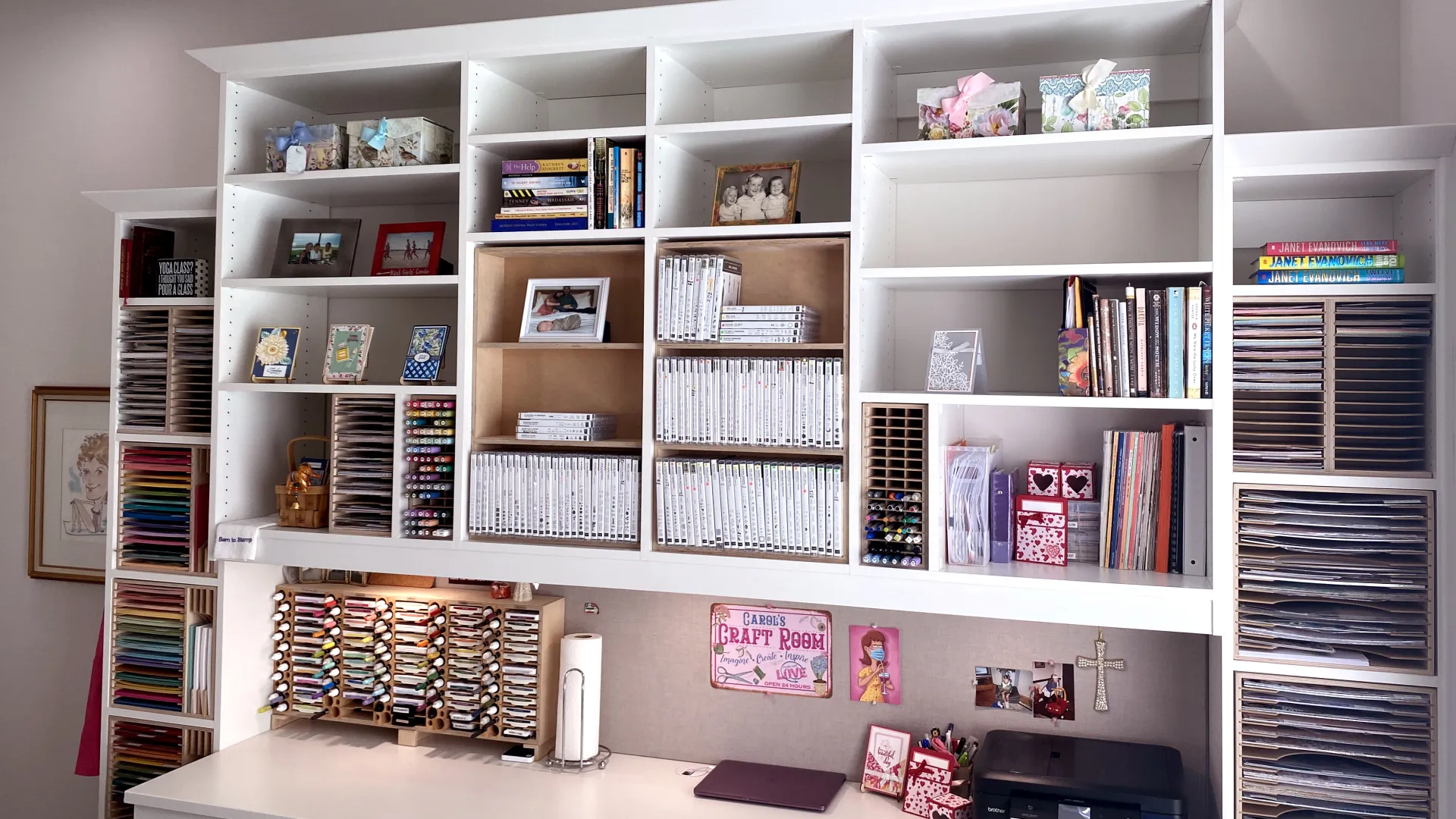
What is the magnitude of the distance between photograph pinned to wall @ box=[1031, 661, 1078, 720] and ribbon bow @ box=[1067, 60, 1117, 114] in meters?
1.21

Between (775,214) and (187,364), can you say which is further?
(187,364)

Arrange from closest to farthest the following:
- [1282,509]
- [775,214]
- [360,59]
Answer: [1282,509] → [775,214] → [360,59]

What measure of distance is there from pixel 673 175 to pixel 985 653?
1306mm

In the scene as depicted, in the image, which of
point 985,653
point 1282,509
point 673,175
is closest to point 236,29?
point 673,175

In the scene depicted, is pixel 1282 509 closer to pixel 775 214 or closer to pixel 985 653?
pixel 985 653

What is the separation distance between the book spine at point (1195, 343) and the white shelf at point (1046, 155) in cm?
30

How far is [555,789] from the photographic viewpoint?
248 centimetres

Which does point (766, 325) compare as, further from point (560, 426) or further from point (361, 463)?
point (361, 463)

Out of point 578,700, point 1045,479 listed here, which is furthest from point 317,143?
point 1045,479

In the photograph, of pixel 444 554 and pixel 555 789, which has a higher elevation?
pixel 444 554

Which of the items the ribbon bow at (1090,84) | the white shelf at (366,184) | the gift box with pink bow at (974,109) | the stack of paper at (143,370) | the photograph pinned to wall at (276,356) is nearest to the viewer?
the ribbon bow at (1090,84)

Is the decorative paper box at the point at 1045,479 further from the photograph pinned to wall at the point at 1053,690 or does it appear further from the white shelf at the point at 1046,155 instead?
the white shelf at the point at 1046,155

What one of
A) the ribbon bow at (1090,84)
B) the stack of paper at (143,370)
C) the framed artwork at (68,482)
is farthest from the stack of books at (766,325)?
the framed artwork at (68,482)

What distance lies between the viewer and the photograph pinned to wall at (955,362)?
220 centimetres
